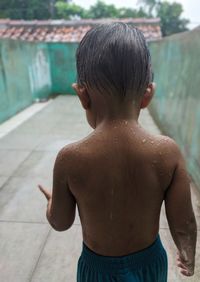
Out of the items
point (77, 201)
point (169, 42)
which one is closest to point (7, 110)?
point (169, 42)

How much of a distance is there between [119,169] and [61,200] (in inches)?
9.9

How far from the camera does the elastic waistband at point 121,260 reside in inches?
39.6

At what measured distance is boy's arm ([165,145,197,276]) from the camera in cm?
89

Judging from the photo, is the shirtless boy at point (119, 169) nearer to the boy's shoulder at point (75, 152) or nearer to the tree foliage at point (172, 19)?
the boy's shoulder at point (75, 152)

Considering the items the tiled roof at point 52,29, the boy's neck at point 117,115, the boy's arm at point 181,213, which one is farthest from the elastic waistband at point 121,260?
the tiled roof at point 52,29

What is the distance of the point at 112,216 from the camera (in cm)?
93

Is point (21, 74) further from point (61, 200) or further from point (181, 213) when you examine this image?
point (181, 213)

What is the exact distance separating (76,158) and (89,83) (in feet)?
0.72

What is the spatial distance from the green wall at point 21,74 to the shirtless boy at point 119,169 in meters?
6.94

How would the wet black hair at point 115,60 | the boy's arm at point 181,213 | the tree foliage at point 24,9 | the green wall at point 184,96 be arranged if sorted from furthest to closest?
1. the tree foliage at point 24,9
2. the green wall at point 184,96
3. the boy's arm at point 181,213
4. the wet black hair at point 115,60

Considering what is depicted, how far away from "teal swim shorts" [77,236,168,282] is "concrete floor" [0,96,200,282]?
1.24 meters

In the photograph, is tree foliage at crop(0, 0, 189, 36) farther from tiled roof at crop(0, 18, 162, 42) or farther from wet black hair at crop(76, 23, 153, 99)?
wet black hair at crop(76, 23, 153, 99)

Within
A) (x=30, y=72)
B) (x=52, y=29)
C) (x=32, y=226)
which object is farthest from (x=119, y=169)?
(x=52, y=29)

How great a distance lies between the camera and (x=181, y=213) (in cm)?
93
